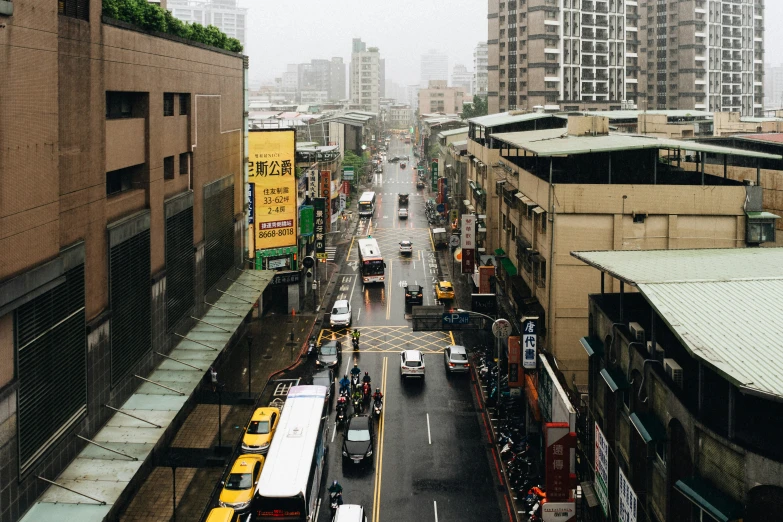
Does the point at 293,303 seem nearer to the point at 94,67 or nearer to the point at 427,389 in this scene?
the point at 427,389

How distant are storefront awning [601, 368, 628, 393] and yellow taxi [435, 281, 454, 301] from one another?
3961 cm

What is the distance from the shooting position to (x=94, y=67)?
25.7 m

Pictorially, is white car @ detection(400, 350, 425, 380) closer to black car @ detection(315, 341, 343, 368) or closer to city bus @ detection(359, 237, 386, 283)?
black car @ detection(315, 341, 343, 368)

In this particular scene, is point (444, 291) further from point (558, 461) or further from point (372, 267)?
point (558, 461)

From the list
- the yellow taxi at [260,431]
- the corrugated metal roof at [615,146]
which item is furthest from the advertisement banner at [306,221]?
the yellow taxi at [260,431]

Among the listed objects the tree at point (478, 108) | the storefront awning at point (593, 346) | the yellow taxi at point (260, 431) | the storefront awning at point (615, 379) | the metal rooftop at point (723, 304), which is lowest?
the yellow taxi at point (260, 431)

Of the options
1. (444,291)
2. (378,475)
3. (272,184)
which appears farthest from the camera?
(444,291)

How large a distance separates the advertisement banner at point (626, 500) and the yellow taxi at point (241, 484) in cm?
1353

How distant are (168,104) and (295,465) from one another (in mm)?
17889

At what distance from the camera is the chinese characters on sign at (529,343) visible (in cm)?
3322

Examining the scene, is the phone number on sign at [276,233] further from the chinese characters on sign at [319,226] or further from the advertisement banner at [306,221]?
the chinese characters on sign at [319,226]

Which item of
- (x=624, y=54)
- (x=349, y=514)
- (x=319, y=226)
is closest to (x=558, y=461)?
(x=349, y=514)

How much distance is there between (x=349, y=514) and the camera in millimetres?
26578

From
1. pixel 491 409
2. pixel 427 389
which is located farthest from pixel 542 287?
pixel 427 389
